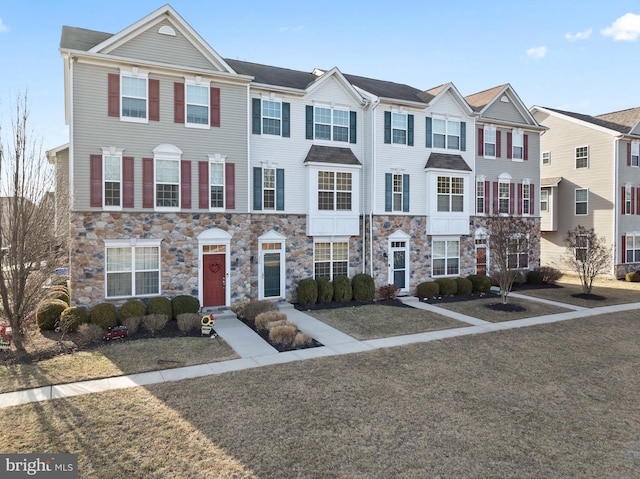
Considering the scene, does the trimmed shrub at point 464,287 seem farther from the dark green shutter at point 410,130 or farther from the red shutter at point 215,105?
the red shutter at point 215,105

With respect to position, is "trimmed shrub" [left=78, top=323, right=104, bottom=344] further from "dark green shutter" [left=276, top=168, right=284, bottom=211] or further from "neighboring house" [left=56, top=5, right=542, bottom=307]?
"dark green shutter" [left=276, top=168, right=284, bottom=211]

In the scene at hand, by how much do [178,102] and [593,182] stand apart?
2749 cm

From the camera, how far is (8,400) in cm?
811

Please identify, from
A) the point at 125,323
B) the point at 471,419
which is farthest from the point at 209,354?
the point at 471,419

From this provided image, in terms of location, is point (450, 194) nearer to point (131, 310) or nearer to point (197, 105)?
point (197, 105)

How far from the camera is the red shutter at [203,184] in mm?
16109

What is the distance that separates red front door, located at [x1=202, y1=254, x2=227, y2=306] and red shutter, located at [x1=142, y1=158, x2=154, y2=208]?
2.99 meters

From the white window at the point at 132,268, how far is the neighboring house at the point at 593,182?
88.1 feet

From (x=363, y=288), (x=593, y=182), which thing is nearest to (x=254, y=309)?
(x=363, y=288)

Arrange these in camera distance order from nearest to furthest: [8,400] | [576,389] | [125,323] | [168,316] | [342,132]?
A: [8,400] → [576,389] → [125,323] → [168,316] → [342,132]

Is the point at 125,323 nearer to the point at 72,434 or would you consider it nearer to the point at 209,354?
the point at 209,354

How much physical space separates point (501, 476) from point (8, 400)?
30.3 ft

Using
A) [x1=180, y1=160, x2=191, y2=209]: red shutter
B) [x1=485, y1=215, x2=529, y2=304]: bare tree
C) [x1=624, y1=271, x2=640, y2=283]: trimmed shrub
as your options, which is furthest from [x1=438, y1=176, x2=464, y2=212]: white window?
[x1=624, y1=271, x2=640, y2=283]: trimmed shrub

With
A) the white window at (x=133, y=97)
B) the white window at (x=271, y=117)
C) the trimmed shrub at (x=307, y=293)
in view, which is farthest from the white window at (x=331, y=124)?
the white window at (x=133, y=97)
